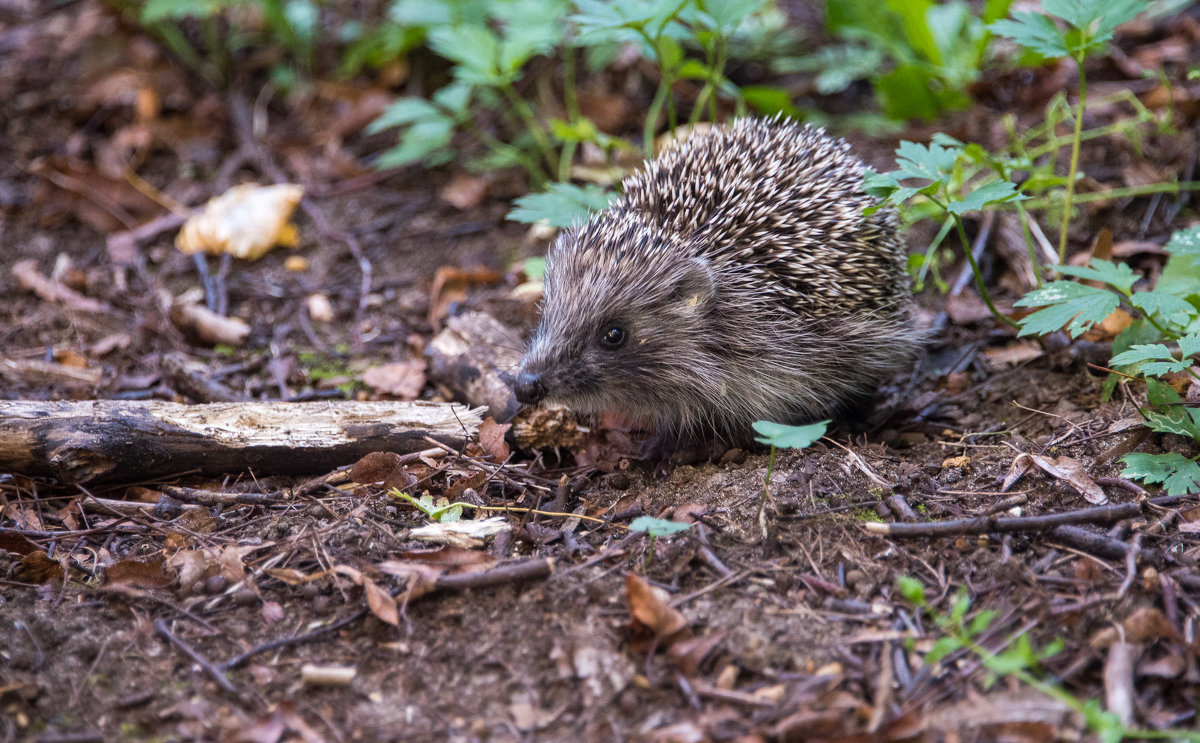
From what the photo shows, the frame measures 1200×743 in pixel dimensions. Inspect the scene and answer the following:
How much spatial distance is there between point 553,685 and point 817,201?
10.4 ft

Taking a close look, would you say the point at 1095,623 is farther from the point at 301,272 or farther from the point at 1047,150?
the point at 301,272

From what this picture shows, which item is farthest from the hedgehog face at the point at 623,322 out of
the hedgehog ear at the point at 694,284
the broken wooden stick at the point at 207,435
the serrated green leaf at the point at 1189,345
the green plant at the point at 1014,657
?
the serrated green leaf at the point at 1189,345

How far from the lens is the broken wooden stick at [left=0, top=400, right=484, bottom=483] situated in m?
4.27

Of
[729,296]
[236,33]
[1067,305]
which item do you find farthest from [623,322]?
[236,33]

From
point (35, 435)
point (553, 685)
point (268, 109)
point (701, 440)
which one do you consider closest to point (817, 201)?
point (701, 440)

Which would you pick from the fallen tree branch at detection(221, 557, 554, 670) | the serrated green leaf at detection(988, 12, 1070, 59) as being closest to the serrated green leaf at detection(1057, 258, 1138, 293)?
the serrated green leaf at detection(988, 12, 1070, 59)

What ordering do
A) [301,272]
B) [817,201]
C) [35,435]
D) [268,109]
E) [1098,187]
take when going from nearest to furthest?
[35,435] → [817,201] → [1098,187] → [301,272] → [268,109]

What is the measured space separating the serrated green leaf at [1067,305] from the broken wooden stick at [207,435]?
9.44 ft

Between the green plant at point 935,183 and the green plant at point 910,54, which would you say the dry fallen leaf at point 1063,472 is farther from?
the green plant at point 910,54

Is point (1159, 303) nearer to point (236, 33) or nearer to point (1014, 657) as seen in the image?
point (1014, 657)

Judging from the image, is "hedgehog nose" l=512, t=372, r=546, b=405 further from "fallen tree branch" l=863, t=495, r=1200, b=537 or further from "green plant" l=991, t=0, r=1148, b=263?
"green plant" l=991, t=0, r=1148, b=263

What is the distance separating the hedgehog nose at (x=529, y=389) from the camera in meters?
4.68

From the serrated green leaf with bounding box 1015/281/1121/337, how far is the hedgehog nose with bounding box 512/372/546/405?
2361 millimetres

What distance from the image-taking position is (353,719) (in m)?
3.14
